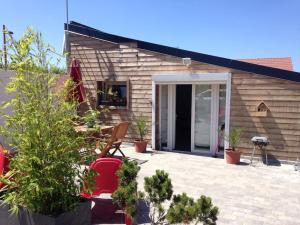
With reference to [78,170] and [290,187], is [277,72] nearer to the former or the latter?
[290,187]

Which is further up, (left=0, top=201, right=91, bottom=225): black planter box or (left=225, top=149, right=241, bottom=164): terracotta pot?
(left=0, top=201, right=91, bottom=225): black planter box

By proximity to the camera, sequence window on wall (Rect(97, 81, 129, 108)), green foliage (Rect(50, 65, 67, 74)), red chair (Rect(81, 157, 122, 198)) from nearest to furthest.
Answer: green foliage (Rect(50, 65, 67, 74)) → red chair (Rect(81, 157, 122, 198)) → window on wall (Rect(97, 81, 129, 108))

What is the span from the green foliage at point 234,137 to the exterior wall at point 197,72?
0.50 feet

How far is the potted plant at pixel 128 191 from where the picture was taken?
2.77 meters

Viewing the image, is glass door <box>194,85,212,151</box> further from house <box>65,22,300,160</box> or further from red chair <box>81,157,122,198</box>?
red chair <box>81,157,122,198</box>

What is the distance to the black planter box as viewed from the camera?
2519 mm

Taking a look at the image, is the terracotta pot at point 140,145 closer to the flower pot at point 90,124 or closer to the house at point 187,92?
the house at point 187,92

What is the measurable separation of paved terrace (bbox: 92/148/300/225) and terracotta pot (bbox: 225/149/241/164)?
0.18 meters

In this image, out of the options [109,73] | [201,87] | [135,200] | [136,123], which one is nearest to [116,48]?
[109,73]

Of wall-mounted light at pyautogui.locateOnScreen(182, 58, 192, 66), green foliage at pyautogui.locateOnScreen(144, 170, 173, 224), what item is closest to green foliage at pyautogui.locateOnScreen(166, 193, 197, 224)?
green foliage at pyautogui.locateOnScreen(144, 170, 173, 224)

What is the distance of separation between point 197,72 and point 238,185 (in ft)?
11.8

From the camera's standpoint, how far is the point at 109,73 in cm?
932

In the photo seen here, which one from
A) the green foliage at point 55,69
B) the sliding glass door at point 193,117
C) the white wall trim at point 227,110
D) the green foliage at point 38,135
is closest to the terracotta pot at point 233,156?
the white wall trim at point 227,110

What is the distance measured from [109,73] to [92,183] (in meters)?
6.78
